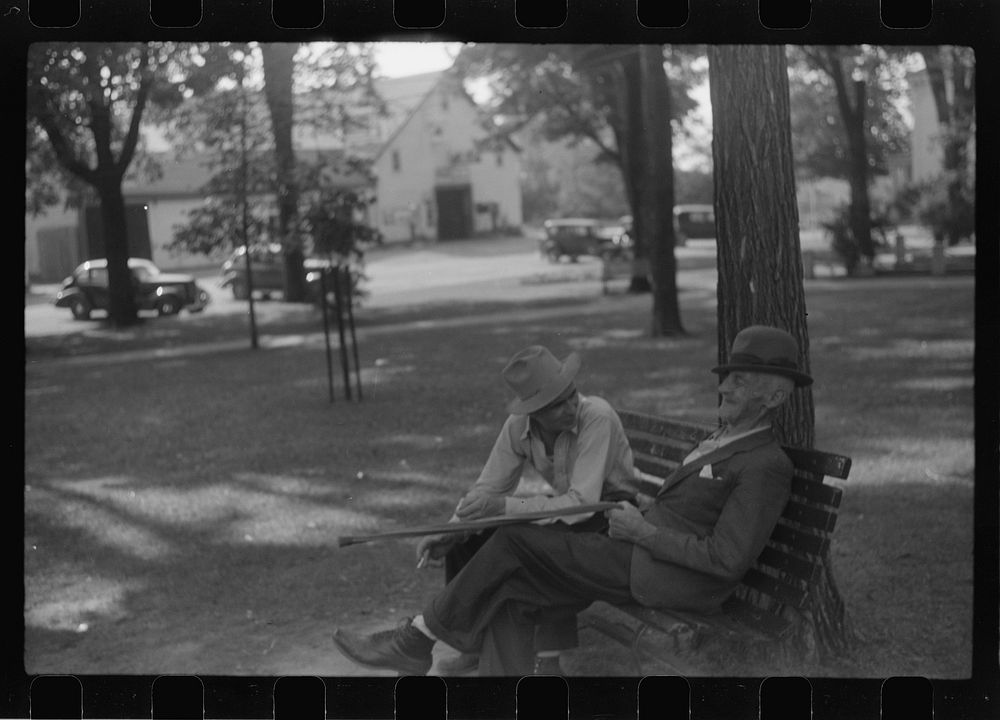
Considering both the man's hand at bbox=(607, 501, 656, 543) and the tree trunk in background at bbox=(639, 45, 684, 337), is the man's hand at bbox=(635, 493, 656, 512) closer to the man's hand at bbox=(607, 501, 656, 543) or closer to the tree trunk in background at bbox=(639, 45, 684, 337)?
the man's hand at bbox=(607, 501, 656, 543)

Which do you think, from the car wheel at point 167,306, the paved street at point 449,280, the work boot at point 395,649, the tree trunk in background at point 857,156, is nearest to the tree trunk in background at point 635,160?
the paved street at point 449,280

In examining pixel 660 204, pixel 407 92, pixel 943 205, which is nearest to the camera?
pixel 407 92

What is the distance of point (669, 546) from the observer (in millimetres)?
4625

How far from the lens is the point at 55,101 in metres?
13.0

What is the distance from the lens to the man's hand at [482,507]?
500 centimetres

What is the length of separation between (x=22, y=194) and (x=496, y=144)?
34.8 feet

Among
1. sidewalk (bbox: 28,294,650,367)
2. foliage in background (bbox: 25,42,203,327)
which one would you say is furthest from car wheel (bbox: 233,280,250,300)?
foliage in background (bbox: 25,42,203,327)

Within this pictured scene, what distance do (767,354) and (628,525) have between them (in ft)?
2.57

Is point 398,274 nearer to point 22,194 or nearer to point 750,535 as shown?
point 22,194

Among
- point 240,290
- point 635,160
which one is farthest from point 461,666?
point 635,160

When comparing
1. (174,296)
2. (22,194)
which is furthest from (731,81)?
(174,296)

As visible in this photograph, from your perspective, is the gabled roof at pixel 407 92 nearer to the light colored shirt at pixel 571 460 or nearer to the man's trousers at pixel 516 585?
the light colored shirt at pixel 571 460

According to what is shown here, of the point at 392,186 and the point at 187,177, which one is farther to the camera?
the point at 187,177

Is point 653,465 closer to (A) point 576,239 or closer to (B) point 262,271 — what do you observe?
(B) point 262,271
